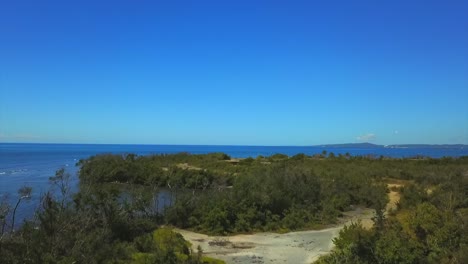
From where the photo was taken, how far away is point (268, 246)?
20.0m

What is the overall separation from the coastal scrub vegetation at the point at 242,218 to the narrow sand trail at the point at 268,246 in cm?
148

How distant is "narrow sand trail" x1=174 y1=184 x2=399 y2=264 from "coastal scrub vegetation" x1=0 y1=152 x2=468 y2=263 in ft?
4.84

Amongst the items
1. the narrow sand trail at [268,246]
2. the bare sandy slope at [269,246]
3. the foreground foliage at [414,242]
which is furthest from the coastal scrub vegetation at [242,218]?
the bare sandy slope at [269,246]

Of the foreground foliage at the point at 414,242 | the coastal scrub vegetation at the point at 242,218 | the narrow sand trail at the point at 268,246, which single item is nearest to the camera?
the foreground foliage at the point at 414,242

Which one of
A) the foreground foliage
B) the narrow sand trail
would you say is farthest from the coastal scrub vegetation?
the narrow sand trail

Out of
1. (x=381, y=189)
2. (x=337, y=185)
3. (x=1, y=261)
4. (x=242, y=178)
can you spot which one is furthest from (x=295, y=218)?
(x=1, y=261)

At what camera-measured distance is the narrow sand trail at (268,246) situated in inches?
693

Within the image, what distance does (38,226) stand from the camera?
16828 millimetres

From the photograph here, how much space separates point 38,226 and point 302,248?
35.1 feet

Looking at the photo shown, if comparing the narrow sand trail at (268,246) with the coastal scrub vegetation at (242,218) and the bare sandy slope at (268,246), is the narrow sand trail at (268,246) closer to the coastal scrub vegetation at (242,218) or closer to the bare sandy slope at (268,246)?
the bare sandy slope at (268,246)

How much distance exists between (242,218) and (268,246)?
4537 mm

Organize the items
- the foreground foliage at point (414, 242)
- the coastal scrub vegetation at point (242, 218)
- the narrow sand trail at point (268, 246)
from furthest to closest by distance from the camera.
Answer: the narrow sand trail at point (268, 246)
the coastal scrub vegetation at point (242, 218)
the foreground foliage at point (414, 242)

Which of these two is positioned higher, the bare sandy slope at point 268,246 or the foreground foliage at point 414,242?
the foreground foliage at point 414,242

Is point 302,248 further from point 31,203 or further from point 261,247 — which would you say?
point 31,203
